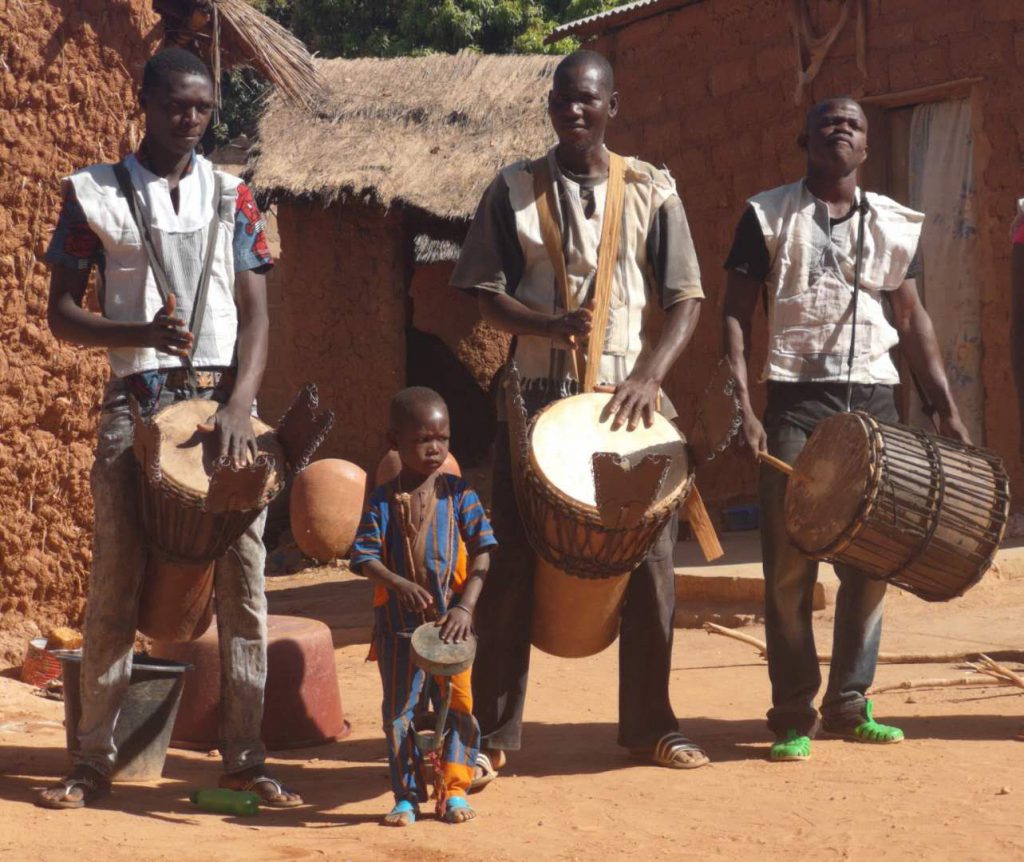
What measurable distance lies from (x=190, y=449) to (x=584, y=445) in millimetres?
1072

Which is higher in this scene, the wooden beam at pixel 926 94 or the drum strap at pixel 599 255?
the wooden beam at pixel 926 94

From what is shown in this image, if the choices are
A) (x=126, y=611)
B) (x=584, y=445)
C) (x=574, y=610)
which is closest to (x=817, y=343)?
(x=584, y=445)

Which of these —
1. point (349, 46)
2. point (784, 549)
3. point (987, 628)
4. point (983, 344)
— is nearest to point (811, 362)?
point (784, 549)

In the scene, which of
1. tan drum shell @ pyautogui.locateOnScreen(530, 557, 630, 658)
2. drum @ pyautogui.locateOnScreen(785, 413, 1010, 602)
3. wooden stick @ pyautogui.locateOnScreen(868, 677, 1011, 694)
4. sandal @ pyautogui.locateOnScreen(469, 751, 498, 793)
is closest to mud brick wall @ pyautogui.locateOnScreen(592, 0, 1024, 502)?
wooden stick @ pyautogui.locateOnScreen(868, 677, 1011, 694)

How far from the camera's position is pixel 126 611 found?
4.34 metres

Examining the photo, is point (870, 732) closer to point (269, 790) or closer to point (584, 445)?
point (584, 445)

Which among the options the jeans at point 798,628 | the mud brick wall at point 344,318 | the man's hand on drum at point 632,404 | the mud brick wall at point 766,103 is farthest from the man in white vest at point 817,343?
the mud brick wall at point 344,318

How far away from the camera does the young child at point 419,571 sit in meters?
4.16

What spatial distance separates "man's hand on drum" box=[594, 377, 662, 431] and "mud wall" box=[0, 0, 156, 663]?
2.79m

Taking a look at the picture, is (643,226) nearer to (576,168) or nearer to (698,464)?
(576,168)

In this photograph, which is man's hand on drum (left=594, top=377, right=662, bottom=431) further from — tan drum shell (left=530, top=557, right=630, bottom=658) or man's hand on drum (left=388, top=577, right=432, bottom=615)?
man's hand on drum (left=388, top=577, right=432, bottom=615)

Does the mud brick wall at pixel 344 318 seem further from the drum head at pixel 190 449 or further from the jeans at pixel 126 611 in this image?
the drum head at pixel 190 449

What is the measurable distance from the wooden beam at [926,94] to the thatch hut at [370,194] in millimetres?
4057

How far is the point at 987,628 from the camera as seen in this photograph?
694 centimetres
